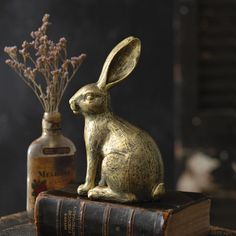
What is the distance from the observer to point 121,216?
1016 mm

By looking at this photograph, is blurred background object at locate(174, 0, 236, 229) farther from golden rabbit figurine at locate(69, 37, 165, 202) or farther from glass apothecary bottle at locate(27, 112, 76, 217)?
golden rabbit figurine at locate(69, 37, 165, 202)

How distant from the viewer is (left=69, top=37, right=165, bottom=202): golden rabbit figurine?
1.04m

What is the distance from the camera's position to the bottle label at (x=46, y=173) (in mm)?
1288

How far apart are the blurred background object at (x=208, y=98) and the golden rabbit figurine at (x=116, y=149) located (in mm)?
838

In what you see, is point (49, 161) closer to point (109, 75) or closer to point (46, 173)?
point (46, 173)

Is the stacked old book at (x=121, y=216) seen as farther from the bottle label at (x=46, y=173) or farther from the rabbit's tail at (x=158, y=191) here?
the bottle label at (x=46, y=173)

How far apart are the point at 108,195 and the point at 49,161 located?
28 centimetres

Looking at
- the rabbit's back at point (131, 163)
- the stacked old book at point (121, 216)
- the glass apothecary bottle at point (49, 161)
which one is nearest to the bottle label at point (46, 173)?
the glass apothecary bottle at point (49, 161)

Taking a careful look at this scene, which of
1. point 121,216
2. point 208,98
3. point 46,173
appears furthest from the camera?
point 208,98

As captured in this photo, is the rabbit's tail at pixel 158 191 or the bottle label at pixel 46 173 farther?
the bottle label at pixel 46 173

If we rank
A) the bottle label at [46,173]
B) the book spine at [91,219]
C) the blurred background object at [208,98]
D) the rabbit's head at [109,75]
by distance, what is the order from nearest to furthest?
1. the book spine at [91,219]
2. the rabbit's head at [109,75]
3. the bottle label at [46,173]
4. the blurred background object at [208,98]

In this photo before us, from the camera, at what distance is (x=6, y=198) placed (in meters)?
2.02

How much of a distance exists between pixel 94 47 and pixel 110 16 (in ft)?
0.42

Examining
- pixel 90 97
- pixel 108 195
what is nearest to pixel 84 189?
pixel 108 195
